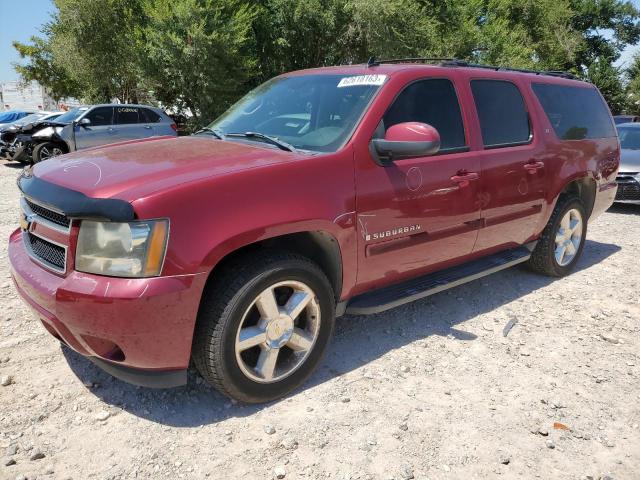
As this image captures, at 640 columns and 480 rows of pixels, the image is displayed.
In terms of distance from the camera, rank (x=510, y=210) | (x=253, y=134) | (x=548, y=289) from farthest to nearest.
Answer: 1. (x=548, y=289)
2. (x=510, y=210)
3. (x=253, y=134)

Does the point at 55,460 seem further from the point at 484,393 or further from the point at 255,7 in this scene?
the point at 255,7

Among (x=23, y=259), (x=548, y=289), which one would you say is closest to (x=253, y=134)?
(x=23, y=259)

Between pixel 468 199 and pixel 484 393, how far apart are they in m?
1.33

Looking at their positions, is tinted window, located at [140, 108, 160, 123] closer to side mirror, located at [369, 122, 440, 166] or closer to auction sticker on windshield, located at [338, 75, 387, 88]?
auction sticker on windshield, located at [338, 75, 387, 88]

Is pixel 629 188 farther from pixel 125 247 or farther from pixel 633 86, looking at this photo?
pixel 633 86

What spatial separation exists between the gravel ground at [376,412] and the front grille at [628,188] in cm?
547

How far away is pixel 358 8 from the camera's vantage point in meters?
20.7

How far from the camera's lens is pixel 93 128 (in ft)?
41.3

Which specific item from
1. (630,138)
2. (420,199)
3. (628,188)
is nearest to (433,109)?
(420,199)

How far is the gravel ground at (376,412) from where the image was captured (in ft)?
8.12

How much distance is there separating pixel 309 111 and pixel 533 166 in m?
2.02

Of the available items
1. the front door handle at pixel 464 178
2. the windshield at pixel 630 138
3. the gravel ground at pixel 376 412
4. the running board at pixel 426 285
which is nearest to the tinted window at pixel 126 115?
the gravel ground at pixel 376 412

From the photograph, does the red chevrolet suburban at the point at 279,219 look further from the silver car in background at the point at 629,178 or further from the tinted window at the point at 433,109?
the silver car in background at the point at 629,178

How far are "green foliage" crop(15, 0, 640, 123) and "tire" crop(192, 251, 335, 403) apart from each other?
17.2 metres
